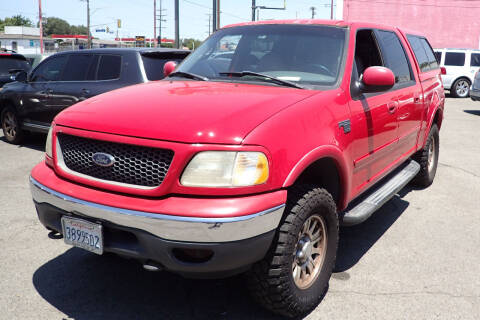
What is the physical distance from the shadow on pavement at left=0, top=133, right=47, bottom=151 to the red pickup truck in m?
5.37

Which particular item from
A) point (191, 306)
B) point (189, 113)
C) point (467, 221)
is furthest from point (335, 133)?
point (467, 221)

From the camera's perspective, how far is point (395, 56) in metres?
4.57

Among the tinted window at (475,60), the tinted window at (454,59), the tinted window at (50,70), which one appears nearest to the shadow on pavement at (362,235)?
the tinted window at (50,70)

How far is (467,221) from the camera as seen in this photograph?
187 inches

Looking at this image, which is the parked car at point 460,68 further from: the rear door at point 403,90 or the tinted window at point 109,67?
the tinted window at point 109,67

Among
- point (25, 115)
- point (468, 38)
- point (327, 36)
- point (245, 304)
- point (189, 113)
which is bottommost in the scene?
point (245, 304)

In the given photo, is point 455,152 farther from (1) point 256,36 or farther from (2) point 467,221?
(1) point 256,36

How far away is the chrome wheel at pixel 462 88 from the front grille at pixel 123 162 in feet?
63.1

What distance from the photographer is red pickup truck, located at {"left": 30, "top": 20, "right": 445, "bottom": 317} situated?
2.40 metres

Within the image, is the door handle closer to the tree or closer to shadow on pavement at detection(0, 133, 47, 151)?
shadow on pavement at detection(0, 133, 47, 151)

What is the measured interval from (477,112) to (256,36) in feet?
41.8

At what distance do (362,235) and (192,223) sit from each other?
2.46 m

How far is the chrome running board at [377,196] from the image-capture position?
3359 millimetres

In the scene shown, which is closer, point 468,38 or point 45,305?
point 45,305
